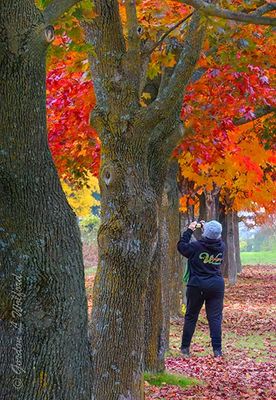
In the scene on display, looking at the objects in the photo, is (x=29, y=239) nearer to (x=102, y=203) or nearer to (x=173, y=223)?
(x=102, y=203)

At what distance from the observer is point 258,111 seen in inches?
581

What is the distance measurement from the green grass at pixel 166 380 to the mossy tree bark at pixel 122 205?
6.27ft

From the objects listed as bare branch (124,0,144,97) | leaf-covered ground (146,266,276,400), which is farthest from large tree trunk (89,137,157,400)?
leaf-covered ground (146,266,276,400)

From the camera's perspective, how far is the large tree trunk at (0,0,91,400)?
14.5 ft

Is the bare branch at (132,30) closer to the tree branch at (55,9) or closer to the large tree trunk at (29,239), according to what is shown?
the tree branch at (55,9)

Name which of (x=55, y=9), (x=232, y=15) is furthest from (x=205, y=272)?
(x=55, y=9)

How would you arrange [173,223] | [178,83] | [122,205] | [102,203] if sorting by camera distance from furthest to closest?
1. [173,223]
2. [178,83]
3. [102,203]
4. [122,205]

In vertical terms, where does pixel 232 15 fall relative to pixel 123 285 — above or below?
above

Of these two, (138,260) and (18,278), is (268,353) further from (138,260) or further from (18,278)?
(18,278)

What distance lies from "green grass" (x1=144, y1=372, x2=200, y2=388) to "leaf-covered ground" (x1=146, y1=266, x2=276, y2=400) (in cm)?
10

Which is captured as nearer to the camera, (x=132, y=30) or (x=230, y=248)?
(x=132, y=30)

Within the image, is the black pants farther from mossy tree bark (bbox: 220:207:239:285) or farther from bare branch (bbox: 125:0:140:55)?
mossy tree bark (bbox: 220:207:239:285)

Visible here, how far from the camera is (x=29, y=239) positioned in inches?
177

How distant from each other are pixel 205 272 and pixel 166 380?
8.88 ft
